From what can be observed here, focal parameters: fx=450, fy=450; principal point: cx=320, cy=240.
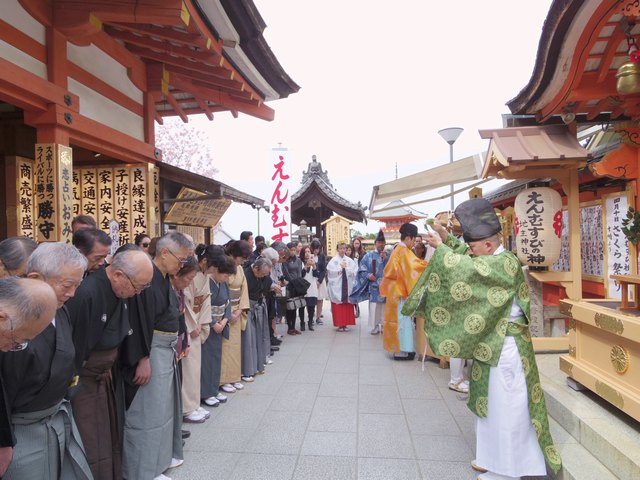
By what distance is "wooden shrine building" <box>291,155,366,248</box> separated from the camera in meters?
18.9

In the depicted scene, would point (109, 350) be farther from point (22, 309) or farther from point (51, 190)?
point (51, 190)

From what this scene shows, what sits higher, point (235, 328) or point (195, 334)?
point (195, 334)

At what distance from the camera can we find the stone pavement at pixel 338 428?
11.4 ft

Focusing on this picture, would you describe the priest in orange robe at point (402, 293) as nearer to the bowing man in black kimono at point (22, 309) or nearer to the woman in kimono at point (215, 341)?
the woman in kimono at point (215, 341)

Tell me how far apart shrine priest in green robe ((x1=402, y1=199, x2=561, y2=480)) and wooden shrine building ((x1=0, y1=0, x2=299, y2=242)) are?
10.6ft

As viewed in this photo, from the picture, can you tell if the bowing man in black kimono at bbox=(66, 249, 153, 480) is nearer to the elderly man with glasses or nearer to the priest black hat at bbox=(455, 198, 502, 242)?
the elderly man with glasses

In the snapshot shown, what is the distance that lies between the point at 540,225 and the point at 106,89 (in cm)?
539

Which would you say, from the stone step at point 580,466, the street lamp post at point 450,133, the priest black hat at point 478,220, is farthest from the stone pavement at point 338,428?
the street lamp post at point 450,133

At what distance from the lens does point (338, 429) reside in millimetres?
4234

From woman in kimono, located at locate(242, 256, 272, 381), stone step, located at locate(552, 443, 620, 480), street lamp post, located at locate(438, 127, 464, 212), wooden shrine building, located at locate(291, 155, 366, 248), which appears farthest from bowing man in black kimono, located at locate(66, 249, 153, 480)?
wooden shrine building, located at locate(291, 155, 366, 248)

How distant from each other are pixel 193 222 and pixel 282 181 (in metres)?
4.14

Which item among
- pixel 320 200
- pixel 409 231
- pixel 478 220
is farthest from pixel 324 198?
pixel 478 220

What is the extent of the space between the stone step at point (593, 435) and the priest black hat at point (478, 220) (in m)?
1.50

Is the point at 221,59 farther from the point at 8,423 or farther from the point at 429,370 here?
the point at 429,370
